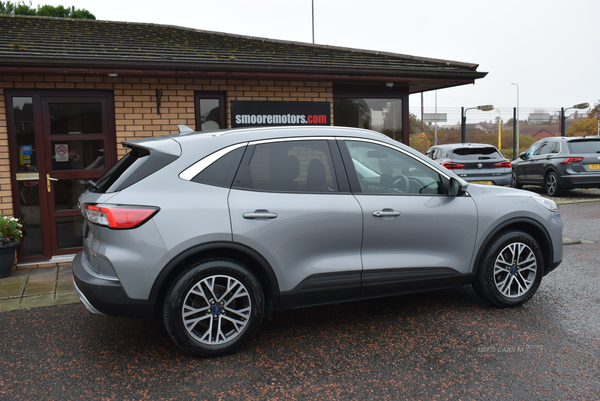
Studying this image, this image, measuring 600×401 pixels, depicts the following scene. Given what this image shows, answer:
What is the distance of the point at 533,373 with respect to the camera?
3.39m

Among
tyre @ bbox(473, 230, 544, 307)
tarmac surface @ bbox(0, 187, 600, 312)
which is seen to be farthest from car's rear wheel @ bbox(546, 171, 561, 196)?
tarmac surface @ bbox(0, 187, 600, 312)

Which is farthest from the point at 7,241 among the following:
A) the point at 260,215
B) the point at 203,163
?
the point at 260,215

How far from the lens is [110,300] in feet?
11.5

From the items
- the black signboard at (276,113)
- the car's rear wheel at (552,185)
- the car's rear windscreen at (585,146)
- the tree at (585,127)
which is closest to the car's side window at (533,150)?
the car's rear wheel at (552,185)

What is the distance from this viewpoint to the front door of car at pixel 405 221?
4137 mm

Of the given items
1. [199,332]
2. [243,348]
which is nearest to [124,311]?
[199,332]

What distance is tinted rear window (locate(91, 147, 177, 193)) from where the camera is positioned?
3656 mm

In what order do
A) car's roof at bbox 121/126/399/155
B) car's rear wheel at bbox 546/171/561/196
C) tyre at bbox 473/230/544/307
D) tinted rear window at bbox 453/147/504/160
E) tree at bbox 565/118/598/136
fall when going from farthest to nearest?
tree at bbox 565/118/598/136 → car's rear wheel at bbox 546/171/561/196 → tinted rear window at bbox 453/147/504/160 → tyre at bbox 473/230/544/307 → car's roof at bbox 121/126/399/155

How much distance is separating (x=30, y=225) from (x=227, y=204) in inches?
179

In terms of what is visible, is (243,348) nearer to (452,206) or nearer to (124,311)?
(124,311)

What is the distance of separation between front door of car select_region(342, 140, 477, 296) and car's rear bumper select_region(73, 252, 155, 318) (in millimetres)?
1719

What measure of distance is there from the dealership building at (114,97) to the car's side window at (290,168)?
3.44 metres

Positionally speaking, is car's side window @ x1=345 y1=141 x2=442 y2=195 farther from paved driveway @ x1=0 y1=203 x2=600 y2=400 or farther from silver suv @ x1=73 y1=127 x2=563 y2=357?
paved driveway @ x1=0 y1=203 x2=600 y2=400

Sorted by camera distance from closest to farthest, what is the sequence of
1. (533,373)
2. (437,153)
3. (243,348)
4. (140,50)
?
(533,373)
(243,348)
(140,50)
(437,153)
